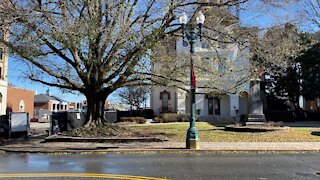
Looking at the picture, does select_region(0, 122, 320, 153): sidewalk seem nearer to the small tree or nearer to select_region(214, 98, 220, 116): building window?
select_region(214, 98, 220, 116): building window

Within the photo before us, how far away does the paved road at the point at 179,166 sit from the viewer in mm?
10242

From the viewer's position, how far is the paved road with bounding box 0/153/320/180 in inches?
403

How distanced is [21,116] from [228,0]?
13.8m

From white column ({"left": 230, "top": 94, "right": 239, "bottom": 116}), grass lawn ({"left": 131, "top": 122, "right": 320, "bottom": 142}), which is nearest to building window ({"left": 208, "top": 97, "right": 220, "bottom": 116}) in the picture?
white column ({"left": 230, "top": 94, "right": 239, "bottom": 116})

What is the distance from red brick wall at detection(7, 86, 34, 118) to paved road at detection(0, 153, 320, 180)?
49611 mm

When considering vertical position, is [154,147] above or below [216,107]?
below

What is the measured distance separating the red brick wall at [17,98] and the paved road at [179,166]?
49611 mm

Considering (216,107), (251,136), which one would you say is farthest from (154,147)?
(216,107)

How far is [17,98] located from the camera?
63.7 m

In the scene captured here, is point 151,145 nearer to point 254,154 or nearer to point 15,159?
point 254,154

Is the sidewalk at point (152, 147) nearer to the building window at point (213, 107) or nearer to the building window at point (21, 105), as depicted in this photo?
the building window at point (213, 107)

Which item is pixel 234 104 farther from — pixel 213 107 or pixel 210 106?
pixel 210 106

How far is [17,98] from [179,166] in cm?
5691

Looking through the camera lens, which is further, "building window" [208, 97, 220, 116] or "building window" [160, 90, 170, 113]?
"building window" [160, 90, 170, 113]
